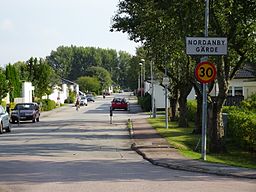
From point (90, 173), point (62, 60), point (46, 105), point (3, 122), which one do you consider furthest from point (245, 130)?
point (62, 60)


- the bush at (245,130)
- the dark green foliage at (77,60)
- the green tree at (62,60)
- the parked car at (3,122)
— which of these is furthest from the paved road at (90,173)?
the green tree at (62,60)

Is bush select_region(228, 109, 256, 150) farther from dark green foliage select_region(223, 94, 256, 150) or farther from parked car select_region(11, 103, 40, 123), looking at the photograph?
parked car select_region(11, 103, 40, 123)

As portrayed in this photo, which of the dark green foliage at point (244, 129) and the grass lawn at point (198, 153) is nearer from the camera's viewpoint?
the grass lawn at point (198, 153)

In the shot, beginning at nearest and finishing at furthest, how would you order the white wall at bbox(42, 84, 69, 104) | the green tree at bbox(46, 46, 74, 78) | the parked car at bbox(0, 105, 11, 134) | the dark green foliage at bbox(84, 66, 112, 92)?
the parked car at bbox(0, 105, 11, 134) → the white wall at bbox(42, 84, 69, 104) → the dark green foliage at bbox(84, 66, 112, 92) → the green tree at bbox(46, 46, 74, 78)

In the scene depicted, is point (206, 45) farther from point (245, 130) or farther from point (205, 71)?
point (245, 130)

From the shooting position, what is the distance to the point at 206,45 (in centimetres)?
1652

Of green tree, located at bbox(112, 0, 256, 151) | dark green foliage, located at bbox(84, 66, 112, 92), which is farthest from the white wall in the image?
dark green foliage, located at bbox(84, 66, 112, 92)

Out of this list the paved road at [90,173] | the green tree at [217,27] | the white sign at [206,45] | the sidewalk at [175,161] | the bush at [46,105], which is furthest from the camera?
the bush at [46,105]

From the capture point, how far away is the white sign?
16.5 m

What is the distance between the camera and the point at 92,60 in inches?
7608

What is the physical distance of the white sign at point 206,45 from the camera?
16469 mm

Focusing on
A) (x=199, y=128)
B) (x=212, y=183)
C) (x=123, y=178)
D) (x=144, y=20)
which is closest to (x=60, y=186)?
(x=123, y=178)

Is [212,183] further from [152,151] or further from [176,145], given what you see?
[176,145]

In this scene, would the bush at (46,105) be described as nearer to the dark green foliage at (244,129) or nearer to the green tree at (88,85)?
the dark green foliage at (244,129)
